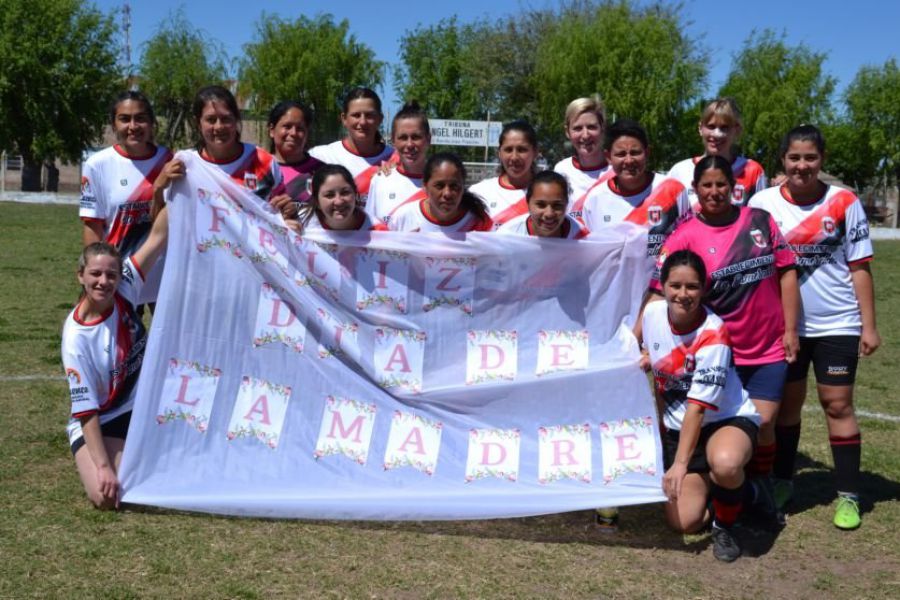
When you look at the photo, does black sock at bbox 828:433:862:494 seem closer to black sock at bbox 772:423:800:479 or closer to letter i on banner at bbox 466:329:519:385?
black sock at bbox 772:423:800:479

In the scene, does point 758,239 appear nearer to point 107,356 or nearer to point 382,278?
point 382,278

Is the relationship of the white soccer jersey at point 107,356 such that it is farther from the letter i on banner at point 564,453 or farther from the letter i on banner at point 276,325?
the letter i on banner at point 564,453

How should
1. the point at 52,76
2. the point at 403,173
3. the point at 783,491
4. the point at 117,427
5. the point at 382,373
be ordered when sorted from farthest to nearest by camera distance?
1. the point at 52,76
2. the point at 403,173
3. the point at 783,491
4. the point at 117,427
5. the point at 382,373

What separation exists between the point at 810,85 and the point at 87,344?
1570 inches

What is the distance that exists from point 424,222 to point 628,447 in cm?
161

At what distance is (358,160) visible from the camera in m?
6.13

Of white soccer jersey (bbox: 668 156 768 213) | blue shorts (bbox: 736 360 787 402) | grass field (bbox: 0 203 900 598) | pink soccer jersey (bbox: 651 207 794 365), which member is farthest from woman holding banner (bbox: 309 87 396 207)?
blue shorts (bbox: 736 360 787 402)

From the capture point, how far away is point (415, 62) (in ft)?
151

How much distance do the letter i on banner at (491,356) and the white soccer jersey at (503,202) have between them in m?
0.71

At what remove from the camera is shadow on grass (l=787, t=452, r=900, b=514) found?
5344 millimetres

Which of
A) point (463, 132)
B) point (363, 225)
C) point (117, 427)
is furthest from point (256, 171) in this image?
point (463, 132)

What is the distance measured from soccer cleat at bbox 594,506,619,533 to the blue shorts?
0.93 metres

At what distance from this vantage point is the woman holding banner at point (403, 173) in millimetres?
5664

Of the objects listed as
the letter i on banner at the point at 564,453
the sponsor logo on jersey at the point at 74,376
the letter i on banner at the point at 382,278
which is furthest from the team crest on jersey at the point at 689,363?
the sponsor logo on jersey at the point at 74,376
